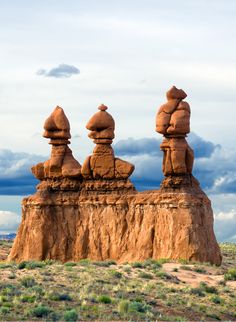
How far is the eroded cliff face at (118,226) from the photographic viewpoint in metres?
65.1

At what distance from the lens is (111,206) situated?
227 feet

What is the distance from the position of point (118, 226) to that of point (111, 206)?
1519mm

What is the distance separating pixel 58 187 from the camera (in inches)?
2830

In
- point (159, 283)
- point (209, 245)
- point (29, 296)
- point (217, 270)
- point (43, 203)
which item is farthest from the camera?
point (43, 203)

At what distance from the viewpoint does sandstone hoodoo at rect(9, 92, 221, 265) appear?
6562 centimetres

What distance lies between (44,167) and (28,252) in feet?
21.3

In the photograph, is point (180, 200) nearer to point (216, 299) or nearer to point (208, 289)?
point (208, 289)

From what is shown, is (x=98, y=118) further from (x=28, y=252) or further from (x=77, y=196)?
(x=28, y=252)

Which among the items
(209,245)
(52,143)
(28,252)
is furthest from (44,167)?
(209,245)

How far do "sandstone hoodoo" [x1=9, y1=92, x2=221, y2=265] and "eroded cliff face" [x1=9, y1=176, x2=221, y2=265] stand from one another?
7 cm

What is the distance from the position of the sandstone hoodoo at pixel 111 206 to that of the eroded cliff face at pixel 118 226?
67 mm

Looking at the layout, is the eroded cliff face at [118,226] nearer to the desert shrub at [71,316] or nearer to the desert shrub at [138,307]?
the desert shrub at [138,307]

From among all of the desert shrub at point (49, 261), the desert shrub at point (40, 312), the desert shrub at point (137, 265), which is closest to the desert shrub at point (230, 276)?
the desert shrub at point (137, 265)

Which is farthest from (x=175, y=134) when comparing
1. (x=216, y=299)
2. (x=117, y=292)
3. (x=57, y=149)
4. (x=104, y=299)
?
(x=104, y=299)
